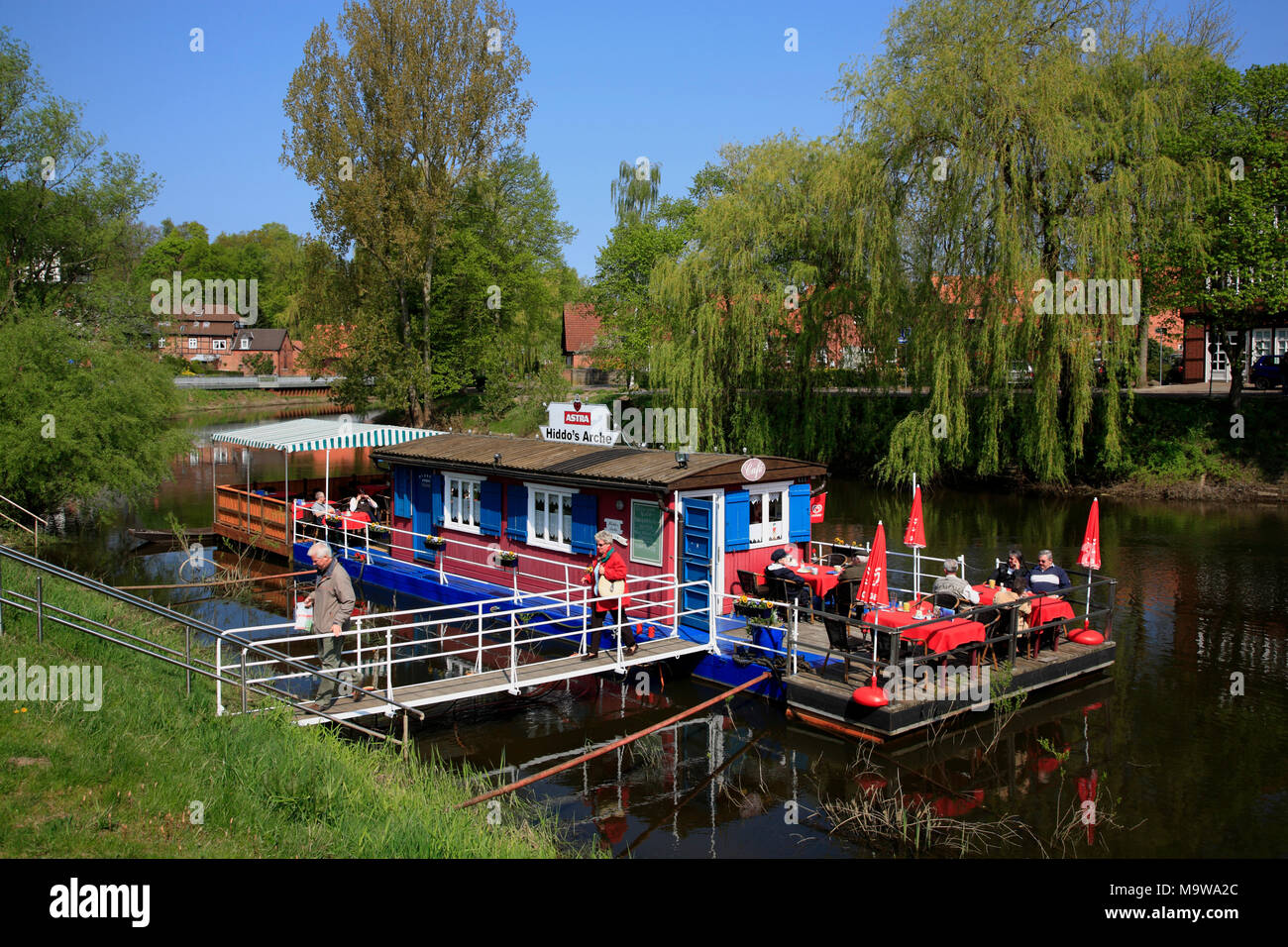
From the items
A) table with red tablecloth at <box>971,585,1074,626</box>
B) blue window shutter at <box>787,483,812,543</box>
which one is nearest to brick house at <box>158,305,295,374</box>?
blue window shutter at <box>787,483,812,543</box>

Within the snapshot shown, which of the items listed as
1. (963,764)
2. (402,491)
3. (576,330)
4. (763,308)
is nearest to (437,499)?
(402,491)

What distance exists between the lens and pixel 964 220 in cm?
3030

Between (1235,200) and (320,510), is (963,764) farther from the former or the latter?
(1235,200)

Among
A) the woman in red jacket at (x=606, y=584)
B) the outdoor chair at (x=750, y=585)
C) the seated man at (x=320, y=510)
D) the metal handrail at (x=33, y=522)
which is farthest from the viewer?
the metal handrail at (x=33, y=522)

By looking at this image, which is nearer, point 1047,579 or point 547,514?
point 1047,579

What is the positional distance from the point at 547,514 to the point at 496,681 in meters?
5.21

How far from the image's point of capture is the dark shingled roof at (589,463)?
15.5 m

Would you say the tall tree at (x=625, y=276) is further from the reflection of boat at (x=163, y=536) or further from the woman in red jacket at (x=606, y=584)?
the woman in red jacket at (x=606, y=584)

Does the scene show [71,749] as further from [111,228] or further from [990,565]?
[111,228]

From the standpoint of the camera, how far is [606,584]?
14656 millimetres

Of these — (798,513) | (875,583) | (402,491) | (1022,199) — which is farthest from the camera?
(1022,199)

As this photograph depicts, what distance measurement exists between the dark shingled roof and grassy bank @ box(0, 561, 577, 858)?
629 centimetres

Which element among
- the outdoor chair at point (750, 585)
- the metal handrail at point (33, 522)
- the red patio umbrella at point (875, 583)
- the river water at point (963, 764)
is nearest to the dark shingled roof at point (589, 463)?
Result: the outdoor chair at point (750, 585)

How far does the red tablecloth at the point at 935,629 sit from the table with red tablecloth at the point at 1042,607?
4.15ft
